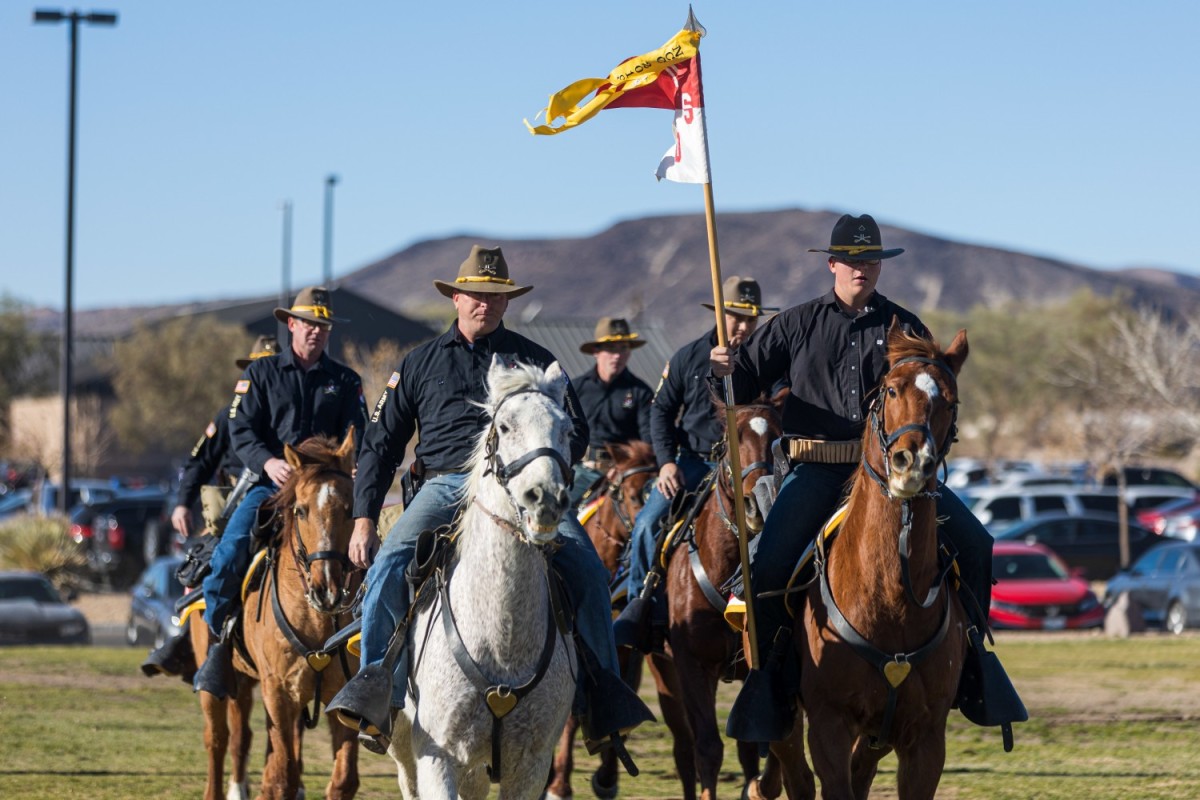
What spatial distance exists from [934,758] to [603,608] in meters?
1.61

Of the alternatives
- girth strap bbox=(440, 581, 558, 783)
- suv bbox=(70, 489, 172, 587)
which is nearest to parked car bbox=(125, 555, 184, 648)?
suv bbox=(70, 489, 172, 587)

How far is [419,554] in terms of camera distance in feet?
25.1

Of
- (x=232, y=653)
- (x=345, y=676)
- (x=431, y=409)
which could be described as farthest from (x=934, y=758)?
(x=232, y=653)

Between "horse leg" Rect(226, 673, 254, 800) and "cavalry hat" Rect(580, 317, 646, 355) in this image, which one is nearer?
"horse leg" Rect(226, 673, 254, 800)

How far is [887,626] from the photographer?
7.61 meters

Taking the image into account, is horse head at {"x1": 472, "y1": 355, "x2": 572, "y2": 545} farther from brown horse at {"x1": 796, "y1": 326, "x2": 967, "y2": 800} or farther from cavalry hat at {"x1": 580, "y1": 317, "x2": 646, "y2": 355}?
cavalry hat at {"x1": 580, "y1": 317, "x2": 646, "y2": 355}

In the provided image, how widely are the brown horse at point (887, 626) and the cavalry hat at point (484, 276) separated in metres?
1.88

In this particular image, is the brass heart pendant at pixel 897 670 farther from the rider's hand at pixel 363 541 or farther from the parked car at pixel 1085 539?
the parked car at pixel 1085 539

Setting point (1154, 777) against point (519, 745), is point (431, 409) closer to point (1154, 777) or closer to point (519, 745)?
point (519, 745)

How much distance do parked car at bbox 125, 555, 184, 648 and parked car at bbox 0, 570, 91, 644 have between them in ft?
2.93

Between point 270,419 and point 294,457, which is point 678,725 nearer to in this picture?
point 294,457

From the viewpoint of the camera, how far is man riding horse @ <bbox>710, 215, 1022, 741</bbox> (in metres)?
8.23

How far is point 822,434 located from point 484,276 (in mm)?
1799

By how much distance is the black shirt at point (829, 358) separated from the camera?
8.28 m
